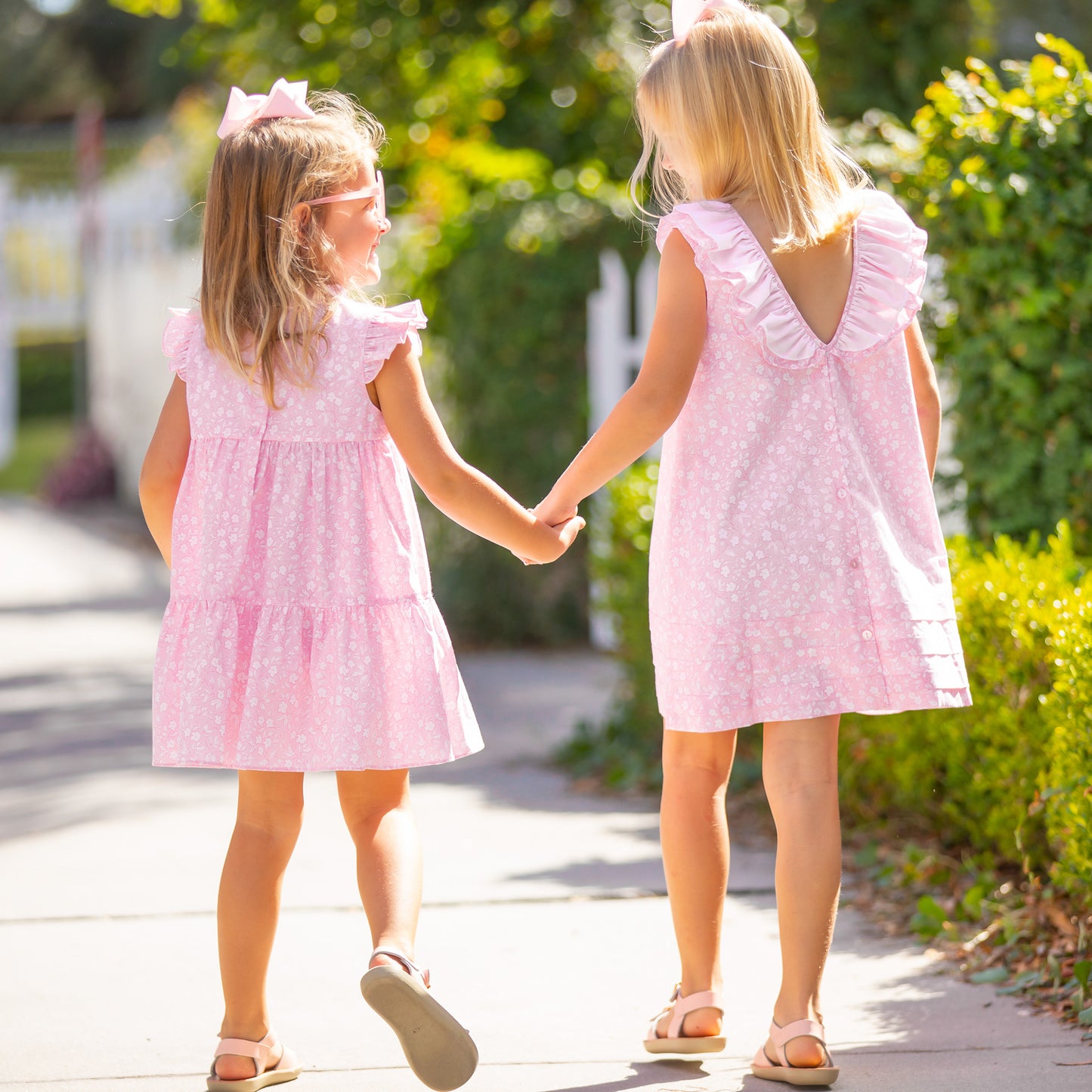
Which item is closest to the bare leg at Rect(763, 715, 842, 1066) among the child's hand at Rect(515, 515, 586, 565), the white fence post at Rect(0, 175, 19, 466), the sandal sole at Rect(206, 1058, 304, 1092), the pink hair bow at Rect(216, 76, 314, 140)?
the child's hand at Rect(515, 515, 586, 565)

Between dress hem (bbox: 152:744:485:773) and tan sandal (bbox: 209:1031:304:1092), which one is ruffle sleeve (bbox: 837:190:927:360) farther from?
tan sandal (bbox: 209:1031:304:1092)

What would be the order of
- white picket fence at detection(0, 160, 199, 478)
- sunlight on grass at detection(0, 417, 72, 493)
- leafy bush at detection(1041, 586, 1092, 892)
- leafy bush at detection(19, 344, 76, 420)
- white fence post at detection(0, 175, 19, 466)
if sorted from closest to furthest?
leafy bush at detection(1041, 586, 1092, 892)
white picket fence at detection(0, 160, 199, 478)
sunlight on grass at detection(0, 417, 72, 493)
white fence post at detection(0, 175, 19, 466)
leafy bush at detection(19, 344, 76, 420)

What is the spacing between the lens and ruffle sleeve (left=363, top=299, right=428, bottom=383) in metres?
2.66

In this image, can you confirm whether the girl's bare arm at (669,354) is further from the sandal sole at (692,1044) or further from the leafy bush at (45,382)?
the leafy bush at (45,382)

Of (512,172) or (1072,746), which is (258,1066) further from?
(512,172)

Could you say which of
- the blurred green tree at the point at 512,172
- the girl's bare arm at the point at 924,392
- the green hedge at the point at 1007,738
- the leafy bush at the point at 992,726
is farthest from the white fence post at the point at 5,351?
the girl's bare arm at the point at 924,392

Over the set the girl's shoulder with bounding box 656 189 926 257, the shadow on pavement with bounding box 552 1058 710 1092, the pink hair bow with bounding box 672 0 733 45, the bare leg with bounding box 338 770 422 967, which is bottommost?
the shadow on pavement with bounding box 552 1058 710 1092

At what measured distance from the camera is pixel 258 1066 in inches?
107

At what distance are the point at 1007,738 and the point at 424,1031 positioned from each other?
5.67ft

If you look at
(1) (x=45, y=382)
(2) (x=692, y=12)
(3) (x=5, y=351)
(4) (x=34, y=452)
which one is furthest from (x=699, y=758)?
(1) (x=45, y=382)

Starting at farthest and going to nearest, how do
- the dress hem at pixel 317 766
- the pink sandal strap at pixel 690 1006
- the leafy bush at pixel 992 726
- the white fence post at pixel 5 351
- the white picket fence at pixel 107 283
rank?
1. the white fence post at pixel 5 351
2. the white picket fence at pixel 107 283
3. the leafy bush at pixel 992 726
4. the pink sandal strap at pixel 690 1006
5. the dress hem at pixel 317 766

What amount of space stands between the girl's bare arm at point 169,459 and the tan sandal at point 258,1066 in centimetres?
85

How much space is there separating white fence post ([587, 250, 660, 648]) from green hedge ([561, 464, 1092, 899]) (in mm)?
3733

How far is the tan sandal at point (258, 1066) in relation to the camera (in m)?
2.69
